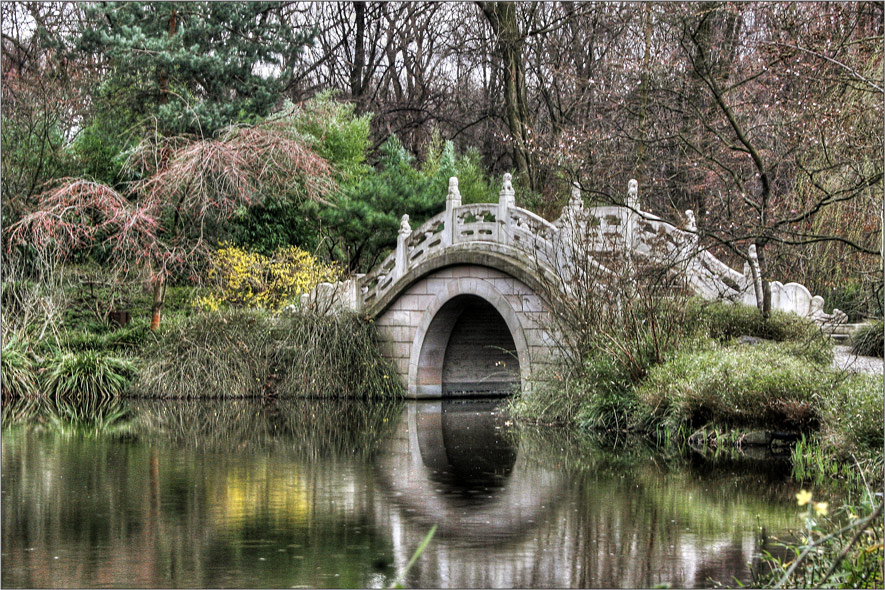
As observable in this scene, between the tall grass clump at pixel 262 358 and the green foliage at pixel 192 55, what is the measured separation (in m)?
4.51

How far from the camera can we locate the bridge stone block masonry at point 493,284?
52.7 ft

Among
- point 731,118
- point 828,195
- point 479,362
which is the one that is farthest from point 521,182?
point 828,195

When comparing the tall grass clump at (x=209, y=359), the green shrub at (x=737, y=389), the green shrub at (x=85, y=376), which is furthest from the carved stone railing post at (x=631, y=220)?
the green shrub at (x=85, y=376)

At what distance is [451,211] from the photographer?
19.3 m

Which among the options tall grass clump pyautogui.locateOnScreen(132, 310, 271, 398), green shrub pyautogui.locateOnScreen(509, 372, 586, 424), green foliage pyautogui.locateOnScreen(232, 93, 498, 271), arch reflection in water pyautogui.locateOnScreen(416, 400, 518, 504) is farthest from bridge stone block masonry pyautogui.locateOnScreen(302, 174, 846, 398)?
green foliage pyautogui.locateOnScreen(232, 93, 498, 271)

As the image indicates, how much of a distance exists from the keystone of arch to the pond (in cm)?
209

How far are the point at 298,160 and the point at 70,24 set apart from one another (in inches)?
289

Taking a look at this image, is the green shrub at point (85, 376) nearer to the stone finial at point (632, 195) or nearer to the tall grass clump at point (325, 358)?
the tall grass clump at point (325, 358)

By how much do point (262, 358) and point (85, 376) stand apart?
9.45ft

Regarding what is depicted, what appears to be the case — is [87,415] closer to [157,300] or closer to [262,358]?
[262,358]

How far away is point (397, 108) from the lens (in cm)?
3066

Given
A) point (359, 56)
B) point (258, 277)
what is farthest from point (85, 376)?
point (359, 56)

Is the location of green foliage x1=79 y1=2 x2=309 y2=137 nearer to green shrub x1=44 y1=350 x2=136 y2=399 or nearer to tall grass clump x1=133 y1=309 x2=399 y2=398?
tall grass clump x1=133 y1=309 x2=399 y2=398

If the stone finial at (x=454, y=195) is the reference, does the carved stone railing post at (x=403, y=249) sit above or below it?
below
